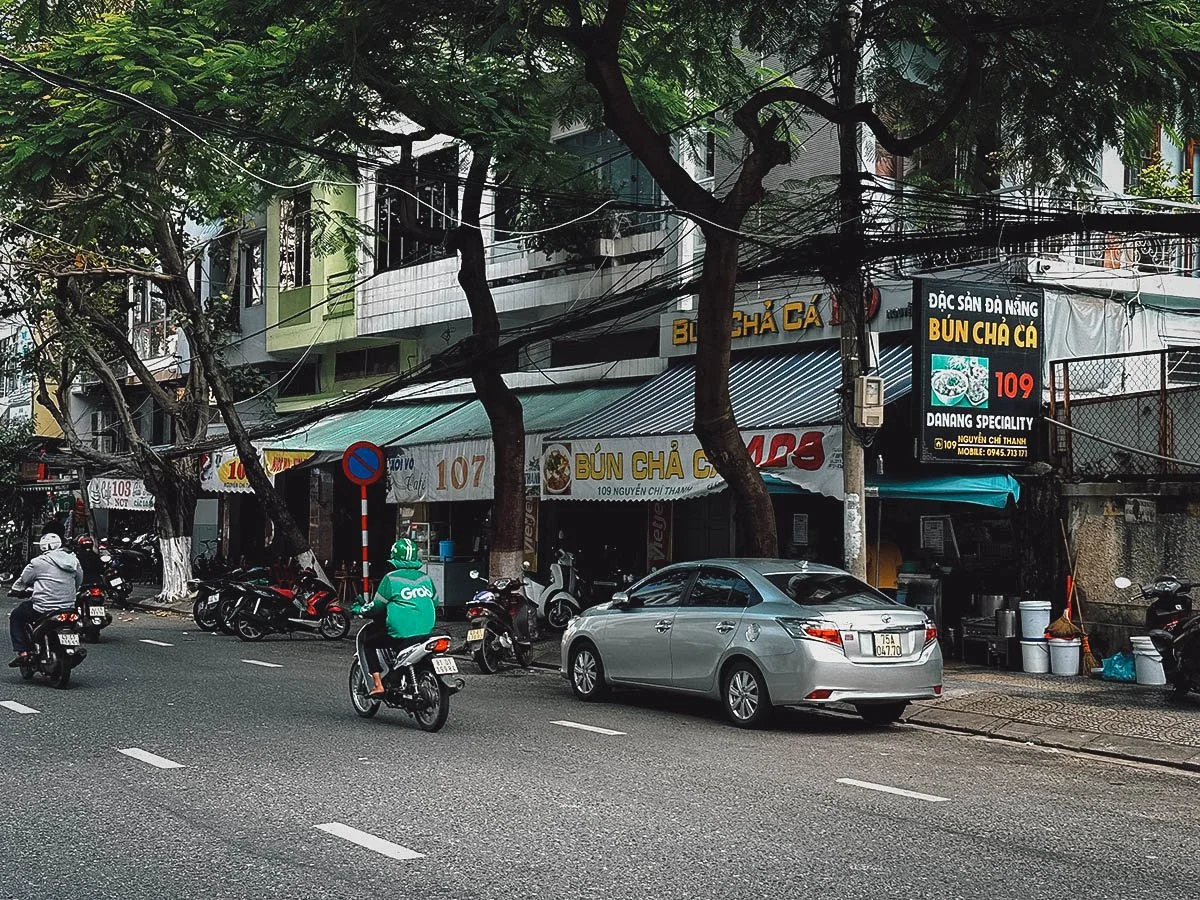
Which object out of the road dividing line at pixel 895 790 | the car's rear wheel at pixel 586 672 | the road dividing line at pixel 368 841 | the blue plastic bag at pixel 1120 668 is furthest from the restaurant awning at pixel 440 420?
the road dividing line at pixel 368 841

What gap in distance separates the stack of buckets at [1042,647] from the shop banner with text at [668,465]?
247cm

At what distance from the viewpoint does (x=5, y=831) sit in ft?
24.7

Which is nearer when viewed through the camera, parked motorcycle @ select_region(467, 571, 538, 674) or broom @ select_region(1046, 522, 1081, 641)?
broom @ select_region(1046, 522, 1081, 641)

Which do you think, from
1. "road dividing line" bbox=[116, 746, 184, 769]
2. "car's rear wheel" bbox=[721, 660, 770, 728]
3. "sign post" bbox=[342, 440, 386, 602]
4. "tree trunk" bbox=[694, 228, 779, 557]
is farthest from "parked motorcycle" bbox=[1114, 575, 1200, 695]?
"sign post" bbox=[342, 440, 386, 602]

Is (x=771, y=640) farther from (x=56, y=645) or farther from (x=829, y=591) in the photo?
(x=56, y=645)

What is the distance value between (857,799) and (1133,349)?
1122cm

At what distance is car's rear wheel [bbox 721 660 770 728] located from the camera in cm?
1207

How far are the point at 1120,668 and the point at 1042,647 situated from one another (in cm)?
95

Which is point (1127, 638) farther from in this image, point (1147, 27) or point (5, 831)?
point (5, 831)

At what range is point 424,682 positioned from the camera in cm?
1172

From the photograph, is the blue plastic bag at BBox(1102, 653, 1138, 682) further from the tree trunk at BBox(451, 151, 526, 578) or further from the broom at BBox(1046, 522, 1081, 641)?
the tree trunk at BBox(451, 151, 526, 578)

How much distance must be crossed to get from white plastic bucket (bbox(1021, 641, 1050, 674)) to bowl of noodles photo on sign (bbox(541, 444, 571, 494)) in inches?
264

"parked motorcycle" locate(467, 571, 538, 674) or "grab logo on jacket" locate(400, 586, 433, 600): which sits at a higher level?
"grab logo on jacket" locate(400, 586, 433, 600)

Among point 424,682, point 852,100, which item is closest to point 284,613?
point 424,682
